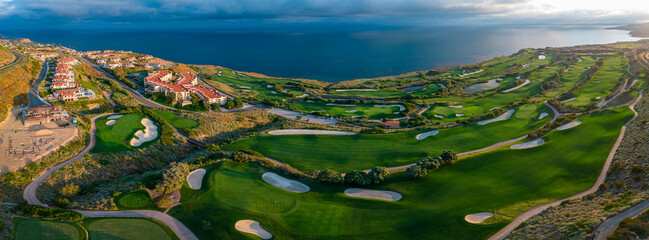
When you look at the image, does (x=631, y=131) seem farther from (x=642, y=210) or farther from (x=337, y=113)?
(x=337, y=113)

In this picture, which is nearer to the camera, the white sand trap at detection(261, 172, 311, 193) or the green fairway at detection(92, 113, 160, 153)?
the white sand trap at detection(261, 172, 311, 193)

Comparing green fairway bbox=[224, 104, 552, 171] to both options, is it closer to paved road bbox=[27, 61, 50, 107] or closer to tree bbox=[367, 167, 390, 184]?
tree bbox=[367, 167, 390, 184]

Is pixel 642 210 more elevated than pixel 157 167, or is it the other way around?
pixel 642 210

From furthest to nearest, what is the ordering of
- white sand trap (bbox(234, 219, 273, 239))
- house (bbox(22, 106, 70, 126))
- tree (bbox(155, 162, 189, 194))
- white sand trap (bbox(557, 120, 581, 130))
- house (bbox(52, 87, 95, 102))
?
1. house (bbox(52, 87, 95, 102))
2. house (bbox(22, 106, 70, 126))
3. white sand trap (bbox(557, 120, 581, 130))
4. tree (bbox(155, 162, 189, 194))
5. white sand trap (bbox(234, 219, 273, 239))

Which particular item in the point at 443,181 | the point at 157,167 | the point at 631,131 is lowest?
the point at 157,167

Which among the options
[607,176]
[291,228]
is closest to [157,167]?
[291,228]

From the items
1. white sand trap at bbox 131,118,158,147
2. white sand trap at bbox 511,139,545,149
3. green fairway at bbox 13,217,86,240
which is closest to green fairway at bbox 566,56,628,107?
white sand trap at bbox 511,139,545,149

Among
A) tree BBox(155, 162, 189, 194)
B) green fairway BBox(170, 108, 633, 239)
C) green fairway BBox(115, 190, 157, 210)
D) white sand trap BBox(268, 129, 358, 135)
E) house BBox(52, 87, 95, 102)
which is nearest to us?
green fairway BBox(170, 108, 633, 239)

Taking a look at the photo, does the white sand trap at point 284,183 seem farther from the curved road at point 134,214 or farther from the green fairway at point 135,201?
the green fairway at point 135,201
